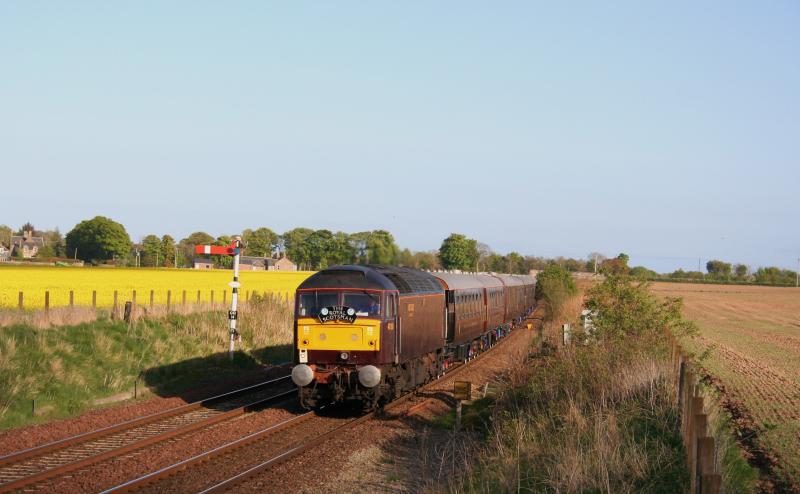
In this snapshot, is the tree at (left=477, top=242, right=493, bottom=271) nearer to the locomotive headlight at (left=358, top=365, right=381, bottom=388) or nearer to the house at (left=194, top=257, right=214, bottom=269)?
the house at (left=194, top=257, right=214, bottom=269)

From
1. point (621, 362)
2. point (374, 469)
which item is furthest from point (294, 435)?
point (621, 362)

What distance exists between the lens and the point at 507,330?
38.6 meters

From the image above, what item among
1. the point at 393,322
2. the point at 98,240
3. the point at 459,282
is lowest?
the point at 393,322

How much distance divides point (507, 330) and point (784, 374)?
16.5 m

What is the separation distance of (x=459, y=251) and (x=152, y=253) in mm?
52308

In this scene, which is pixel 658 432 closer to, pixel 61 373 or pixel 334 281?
pixel 334 281

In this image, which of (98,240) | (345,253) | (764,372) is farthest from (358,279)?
(98,240)

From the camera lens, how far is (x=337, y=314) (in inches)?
641

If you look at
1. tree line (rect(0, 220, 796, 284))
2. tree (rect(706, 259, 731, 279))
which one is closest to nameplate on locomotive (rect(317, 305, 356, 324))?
tree line (rect(0, 220, 796, 284))

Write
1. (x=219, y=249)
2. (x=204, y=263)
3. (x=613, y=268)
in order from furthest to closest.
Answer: (x=204, y=263)
(x=219, y=249)
(x=613, y=268)

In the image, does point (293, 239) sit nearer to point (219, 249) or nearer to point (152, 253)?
point (152, 253)

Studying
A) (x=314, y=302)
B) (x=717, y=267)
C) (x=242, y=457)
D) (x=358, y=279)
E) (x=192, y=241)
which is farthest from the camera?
(x=717, y=267)

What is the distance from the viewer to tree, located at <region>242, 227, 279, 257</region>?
12650 cm

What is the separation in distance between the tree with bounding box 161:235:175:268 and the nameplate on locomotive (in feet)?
370
